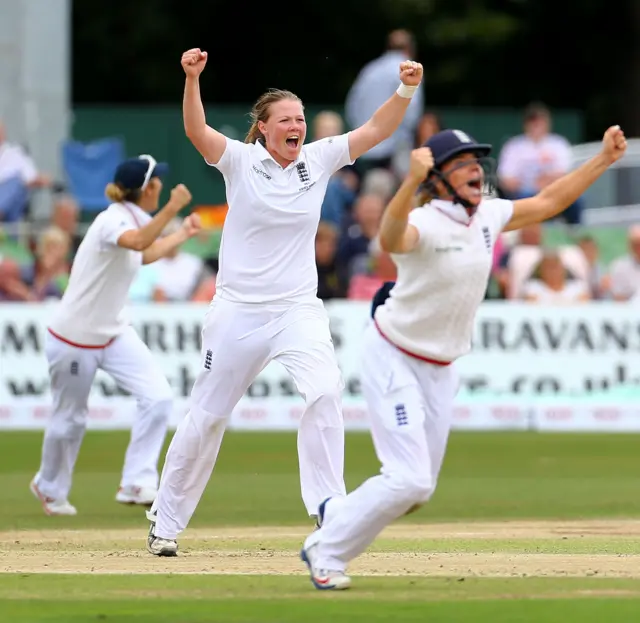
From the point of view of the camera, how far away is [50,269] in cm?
1841

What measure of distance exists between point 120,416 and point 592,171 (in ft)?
31.9

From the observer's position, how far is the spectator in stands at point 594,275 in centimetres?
1931

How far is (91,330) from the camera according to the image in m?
11.7

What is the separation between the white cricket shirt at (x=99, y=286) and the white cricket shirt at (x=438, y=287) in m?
3.53

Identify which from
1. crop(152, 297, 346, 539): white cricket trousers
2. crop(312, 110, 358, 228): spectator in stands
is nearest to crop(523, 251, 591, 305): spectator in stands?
crop(312, 110, 358, 228): spectator in stands

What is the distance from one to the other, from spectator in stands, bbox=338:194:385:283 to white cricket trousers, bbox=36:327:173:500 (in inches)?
272

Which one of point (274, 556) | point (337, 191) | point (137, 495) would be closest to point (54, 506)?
point (137, 495)

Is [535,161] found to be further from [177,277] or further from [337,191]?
[177,277]

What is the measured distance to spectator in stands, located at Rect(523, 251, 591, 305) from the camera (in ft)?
60.9

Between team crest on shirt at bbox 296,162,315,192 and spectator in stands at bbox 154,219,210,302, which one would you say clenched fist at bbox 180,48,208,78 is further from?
spectator in stands at bbox 154,219,210,302

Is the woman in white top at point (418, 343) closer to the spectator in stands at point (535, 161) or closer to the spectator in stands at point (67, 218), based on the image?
the spectator in stands at point (67, 218)

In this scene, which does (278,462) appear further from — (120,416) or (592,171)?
(592,171)

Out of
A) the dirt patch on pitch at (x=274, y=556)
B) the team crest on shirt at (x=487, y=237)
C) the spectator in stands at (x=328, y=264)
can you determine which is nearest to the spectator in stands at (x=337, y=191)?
the spectator in stands at (x=328, y=264)

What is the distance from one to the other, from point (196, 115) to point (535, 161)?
12.2 m
